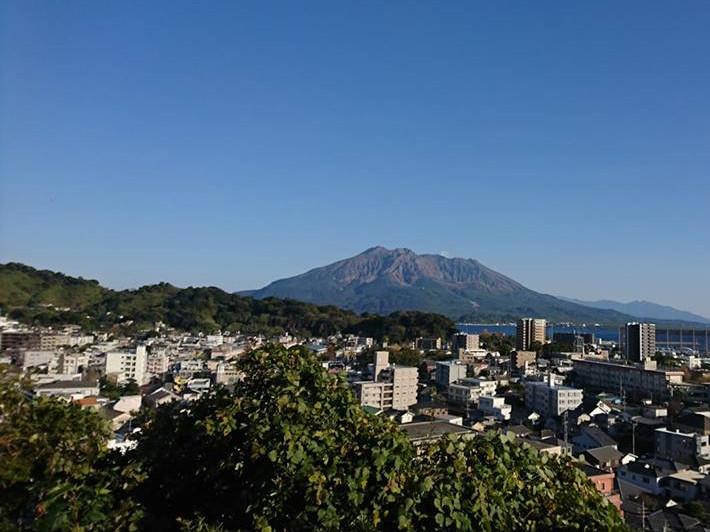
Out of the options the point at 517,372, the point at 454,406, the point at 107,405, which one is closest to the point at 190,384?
→ the point at 107,405

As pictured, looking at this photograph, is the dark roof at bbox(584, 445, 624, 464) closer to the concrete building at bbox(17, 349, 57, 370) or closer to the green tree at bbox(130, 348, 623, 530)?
the green tree at bbox(130, 348, 623, 530)

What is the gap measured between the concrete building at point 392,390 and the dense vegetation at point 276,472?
18594 millimetres

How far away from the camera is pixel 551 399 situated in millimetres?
20344

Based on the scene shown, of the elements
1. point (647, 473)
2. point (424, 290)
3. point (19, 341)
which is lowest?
point (647, 473)

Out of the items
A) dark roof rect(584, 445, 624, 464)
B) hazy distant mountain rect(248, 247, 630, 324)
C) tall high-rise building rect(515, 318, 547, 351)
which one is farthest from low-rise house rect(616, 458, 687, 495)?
hazy distant mountain rect(248, 247, 630, 324)

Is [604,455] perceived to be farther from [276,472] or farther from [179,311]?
[179,311]

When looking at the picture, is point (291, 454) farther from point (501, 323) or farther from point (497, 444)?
point (501, 323)

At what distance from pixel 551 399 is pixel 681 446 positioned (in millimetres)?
6097

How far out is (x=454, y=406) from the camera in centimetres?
2155

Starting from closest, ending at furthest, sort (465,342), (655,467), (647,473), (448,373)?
(647,473) < (655,467) < (448,373) < (465,342)

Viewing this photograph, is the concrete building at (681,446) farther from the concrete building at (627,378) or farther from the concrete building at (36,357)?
the concrete building at (36,357)

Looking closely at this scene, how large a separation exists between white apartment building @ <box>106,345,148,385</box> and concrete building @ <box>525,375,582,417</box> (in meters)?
17.2

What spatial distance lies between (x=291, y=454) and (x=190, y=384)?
21.0 m

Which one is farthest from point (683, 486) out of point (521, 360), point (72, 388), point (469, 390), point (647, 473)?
point (521, 360)
